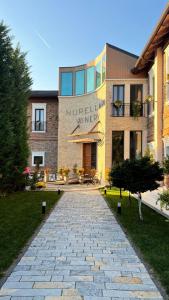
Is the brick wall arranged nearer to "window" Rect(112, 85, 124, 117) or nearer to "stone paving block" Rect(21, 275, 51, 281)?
"window" Rect(112, 85, 124, 117)

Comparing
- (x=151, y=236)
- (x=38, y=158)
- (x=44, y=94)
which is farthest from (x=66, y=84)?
(x=151, y=236)

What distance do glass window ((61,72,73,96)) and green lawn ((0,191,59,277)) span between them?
17065 mm

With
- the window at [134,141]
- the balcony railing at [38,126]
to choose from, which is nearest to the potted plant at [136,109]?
the window at [134,141]

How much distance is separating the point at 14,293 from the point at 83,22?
17334mm

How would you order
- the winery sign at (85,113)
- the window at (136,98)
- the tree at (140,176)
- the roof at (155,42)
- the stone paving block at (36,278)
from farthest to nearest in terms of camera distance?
the winery sign at (85,113)
the window at (136,98)
the roof at (155,42)
the tree at (140,176)
the stone paving block at (36,278)

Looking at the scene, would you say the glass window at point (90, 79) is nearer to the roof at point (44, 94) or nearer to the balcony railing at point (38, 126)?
the roof at point (44, 94)

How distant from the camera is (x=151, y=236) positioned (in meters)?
8.38

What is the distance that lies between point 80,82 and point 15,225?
2200 cm

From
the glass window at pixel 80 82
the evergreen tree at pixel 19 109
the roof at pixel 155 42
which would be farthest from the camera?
the glass window at pixel 80 82

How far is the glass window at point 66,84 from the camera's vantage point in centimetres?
3025

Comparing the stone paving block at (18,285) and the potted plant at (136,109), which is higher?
the potted plant at (136,109)

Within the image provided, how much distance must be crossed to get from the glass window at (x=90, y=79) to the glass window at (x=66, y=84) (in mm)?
1987

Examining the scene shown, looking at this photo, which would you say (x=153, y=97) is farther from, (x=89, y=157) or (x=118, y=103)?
(x=89, y=157)

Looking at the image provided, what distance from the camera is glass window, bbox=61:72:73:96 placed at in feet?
99.2
